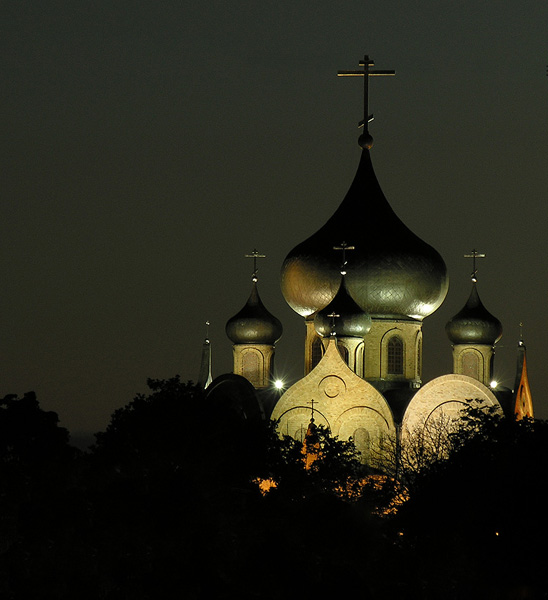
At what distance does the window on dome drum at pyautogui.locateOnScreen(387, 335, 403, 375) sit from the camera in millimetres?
46031

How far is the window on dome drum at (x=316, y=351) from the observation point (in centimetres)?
4638

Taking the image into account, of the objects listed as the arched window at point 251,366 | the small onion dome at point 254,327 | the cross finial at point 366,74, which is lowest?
the arched window at point 251,366

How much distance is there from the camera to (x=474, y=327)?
4825cm

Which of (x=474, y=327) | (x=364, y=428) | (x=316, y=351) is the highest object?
(x=474, y=327)

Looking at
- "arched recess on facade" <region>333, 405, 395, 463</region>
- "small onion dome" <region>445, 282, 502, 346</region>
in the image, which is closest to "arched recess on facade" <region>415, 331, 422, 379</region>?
"small onion dome" <region>445, 282, 502, 346</region>

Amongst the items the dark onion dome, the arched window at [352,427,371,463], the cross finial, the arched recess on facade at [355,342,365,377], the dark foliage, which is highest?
the cross finial

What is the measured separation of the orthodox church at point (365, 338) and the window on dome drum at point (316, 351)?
0.09 ft

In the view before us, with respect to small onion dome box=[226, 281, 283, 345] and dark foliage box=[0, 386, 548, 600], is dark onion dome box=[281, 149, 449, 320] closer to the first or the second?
small onion dome box=[226, 281, 283, 345]

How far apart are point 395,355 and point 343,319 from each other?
10.4 feet

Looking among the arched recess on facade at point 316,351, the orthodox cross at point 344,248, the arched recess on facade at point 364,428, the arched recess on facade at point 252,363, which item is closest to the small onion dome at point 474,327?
the arched recess on facade at point 316,351

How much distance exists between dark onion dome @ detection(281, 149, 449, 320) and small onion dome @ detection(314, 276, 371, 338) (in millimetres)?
2016

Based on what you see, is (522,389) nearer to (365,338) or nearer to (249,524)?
(365,338)

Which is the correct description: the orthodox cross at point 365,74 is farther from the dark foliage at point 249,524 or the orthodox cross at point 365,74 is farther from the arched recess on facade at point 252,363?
the dark foliage at point 249,524

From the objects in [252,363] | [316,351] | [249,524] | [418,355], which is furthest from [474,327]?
[249,524]
